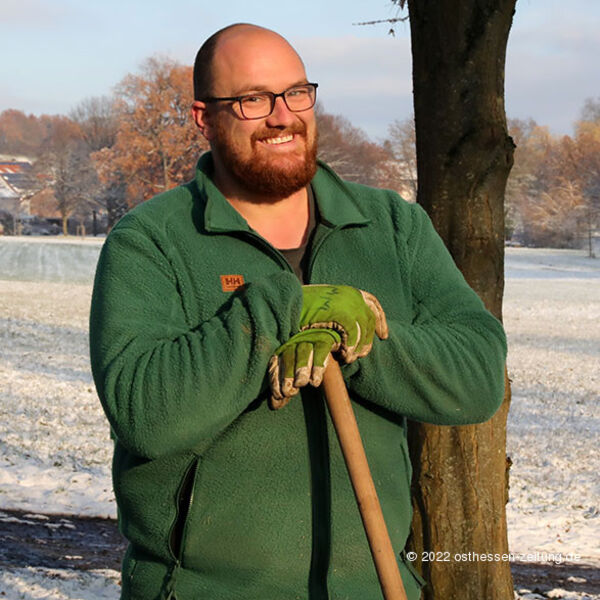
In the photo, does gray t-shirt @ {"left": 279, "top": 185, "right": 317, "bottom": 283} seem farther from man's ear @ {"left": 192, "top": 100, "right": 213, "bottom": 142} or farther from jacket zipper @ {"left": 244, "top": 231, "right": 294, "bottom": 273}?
man's ear @ {"left": 192, "top": 100, "right": 213, "bottom": 142}

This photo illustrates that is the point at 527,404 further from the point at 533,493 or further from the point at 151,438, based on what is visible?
the point at 151,438

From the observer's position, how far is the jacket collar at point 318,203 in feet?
7.71

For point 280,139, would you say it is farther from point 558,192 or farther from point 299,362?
point 558,192

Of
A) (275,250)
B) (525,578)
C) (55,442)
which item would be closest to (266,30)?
(275,250)

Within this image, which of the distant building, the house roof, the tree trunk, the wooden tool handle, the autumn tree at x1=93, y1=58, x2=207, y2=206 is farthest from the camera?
the house roof

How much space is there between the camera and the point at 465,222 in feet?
13.0

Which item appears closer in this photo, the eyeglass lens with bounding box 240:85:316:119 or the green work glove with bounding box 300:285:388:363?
the green work glove with bounding box 300:285:388:363

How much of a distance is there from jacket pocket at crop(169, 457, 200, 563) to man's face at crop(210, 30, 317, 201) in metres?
0.75

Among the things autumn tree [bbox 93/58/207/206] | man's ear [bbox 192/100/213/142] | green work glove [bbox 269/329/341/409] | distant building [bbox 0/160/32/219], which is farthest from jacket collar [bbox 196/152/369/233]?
distant building [bbox 0/160/32/219]

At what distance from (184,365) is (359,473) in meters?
0.50

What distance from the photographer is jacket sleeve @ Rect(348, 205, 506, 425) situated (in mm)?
2219

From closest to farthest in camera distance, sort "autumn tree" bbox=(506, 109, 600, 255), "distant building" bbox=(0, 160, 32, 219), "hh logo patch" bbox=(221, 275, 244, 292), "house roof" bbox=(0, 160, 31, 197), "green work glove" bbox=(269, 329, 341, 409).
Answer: "green work glove" bbox=(269, 329, 341, 409) < "hh logo patch" bbox=(221, 275, 244, 292) < "autumn tree" bbox=(506, 109, 600, 255) < "distant building" bbox=(0, 160, 32, 219) < "house roof" bbox=(0, 160, 31, 197)

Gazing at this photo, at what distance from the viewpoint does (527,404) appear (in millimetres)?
11734

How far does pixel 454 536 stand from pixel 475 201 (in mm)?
1472
